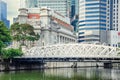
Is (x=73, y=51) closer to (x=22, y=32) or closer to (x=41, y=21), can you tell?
(x=22, y=32)

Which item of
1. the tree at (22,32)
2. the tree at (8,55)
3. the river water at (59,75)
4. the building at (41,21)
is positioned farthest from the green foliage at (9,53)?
the building at (41,21)

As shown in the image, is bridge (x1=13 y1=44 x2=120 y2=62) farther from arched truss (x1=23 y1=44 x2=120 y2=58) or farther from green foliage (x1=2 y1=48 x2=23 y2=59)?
green foliage (x1=2 y1=48 x2=23 y2=59)

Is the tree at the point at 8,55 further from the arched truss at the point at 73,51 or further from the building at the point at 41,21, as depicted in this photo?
the building at the point at 41,21

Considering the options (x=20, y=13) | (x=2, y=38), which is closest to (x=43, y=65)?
(x=2, y=38)

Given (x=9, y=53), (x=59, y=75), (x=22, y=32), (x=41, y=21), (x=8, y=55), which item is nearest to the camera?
(x=59, y=75)

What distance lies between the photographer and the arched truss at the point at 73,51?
5212 inches

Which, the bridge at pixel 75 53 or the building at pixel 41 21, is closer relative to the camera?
the bridge at pixel 75 53

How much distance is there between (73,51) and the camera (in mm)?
140125

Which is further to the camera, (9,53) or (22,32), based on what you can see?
(22,32)

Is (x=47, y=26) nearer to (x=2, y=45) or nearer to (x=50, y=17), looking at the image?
(x=50, y=17)

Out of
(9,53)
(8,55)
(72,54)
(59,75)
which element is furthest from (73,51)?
(59,75)

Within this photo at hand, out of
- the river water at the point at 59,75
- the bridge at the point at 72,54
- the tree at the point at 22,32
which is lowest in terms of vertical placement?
the river water at the point at 59,75

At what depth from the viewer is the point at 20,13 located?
17475cm

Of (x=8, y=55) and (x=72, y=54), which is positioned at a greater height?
(x=8, y=55)
